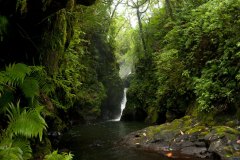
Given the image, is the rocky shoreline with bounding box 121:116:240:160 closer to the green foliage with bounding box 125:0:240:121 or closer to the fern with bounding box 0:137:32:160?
the green foliage with bounding box 125:0:240:121

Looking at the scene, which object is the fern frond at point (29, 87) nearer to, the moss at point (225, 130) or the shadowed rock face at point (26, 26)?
the shadowed rock face at point (26, 26)

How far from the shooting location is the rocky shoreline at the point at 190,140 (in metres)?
8.35

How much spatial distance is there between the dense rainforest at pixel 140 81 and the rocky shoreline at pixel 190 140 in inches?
1.4

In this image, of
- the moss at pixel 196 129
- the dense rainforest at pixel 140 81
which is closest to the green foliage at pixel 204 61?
the dense rainforest at pixel 140 81

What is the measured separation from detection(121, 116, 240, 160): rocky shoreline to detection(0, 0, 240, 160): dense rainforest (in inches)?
1.4

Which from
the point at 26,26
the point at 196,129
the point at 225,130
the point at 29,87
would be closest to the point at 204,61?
the point at 196,129

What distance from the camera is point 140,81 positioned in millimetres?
24250

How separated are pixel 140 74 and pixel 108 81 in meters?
4.61

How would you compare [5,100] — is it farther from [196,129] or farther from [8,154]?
[196,129]

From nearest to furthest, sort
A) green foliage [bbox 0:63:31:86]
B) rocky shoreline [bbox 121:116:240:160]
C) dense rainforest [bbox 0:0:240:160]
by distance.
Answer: green foliage [bbox 0:63:31:86] < dense rainforest [bbox 0:0:240:160] < rocky shoreline [bbox 121:116:240:160]

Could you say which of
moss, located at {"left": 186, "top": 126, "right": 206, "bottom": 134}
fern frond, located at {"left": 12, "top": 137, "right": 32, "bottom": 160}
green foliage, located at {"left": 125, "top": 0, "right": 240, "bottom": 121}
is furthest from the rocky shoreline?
fern frond, located at {"left": 12, "top": 137, "right": 32, "bottom": 160}

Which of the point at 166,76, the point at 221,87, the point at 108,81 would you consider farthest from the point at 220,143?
the point at 108,81

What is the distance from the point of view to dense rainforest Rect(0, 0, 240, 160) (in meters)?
5.52

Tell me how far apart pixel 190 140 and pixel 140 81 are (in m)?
14.5
